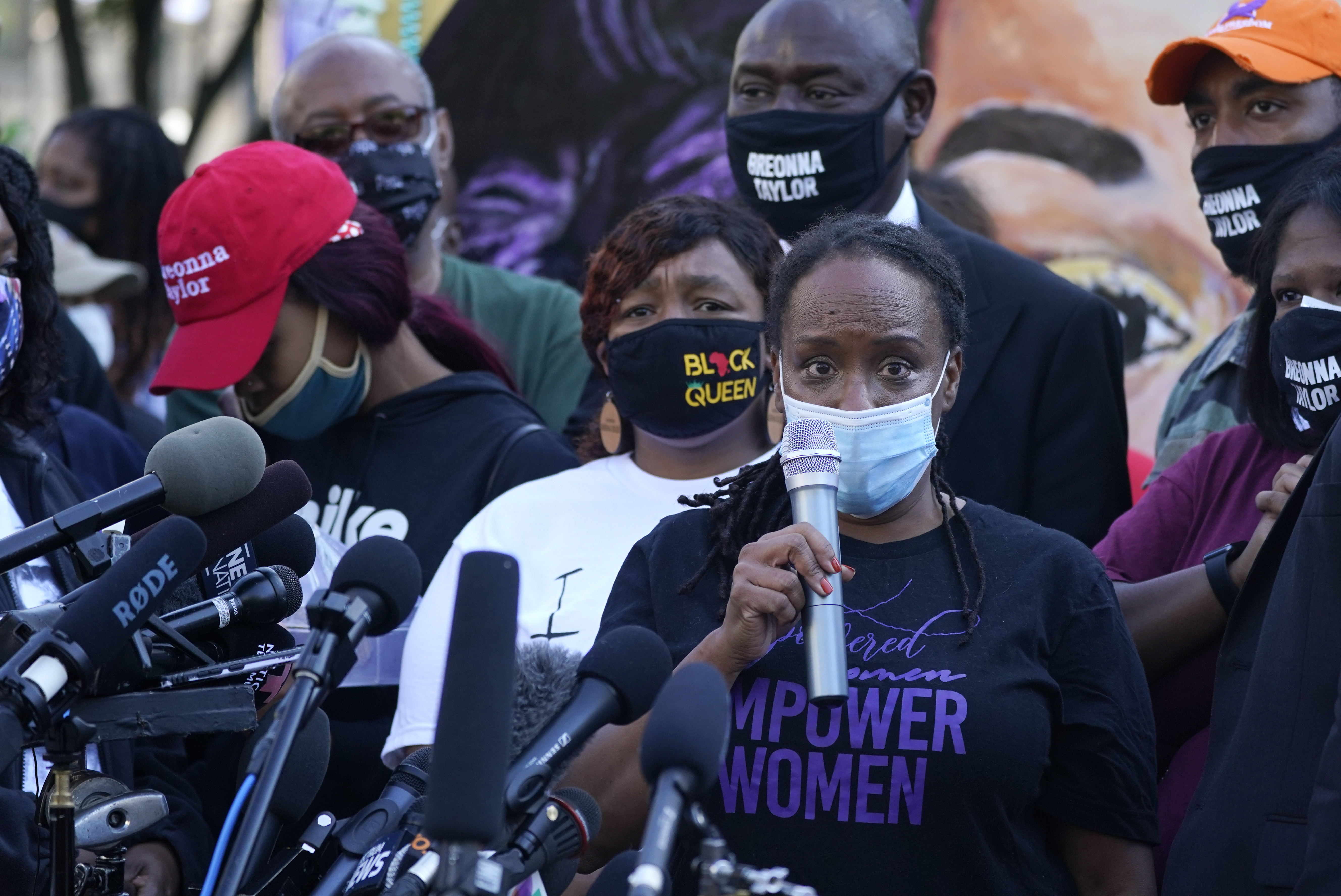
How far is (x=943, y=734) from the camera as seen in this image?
2971 millimetres

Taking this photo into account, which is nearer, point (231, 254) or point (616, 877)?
point (616, 877)

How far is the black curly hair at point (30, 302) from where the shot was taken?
4039 millimetres

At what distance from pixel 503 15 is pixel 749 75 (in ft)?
8.28

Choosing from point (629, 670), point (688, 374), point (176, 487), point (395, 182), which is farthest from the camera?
point (395, 182)

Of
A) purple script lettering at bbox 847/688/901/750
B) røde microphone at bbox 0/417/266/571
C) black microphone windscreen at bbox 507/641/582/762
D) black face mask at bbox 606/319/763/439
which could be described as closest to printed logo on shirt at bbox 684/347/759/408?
black face mask at bbox 606/319/763/439

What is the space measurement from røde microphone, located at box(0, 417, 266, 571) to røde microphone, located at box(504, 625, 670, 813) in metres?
0.69

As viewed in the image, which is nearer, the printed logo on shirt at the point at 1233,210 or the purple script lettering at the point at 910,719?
the purple script lettering at the point at 910,719

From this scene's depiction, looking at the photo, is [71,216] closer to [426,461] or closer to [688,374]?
[426,461]

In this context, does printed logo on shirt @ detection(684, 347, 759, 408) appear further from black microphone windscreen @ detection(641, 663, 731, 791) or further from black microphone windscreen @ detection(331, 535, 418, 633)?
black microphone windscreen @ detection(641, 663, 731, 791)

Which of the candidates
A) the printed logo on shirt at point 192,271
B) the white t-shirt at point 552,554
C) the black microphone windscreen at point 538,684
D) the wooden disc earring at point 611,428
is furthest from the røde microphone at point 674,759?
the printed logo on shirt at point 192,271

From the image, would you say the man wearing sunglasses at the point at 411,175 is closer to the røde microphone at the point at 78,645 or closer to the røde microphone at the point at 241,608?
the røde microphone at the point at 241,608

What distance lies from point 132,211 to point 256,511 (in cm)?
481

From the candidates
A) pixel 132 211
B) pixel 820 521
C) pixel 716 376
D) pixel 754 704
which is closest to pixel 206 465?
pixel 820 521

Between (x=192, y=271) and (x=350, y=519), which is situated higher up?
(x=192, y=271)
